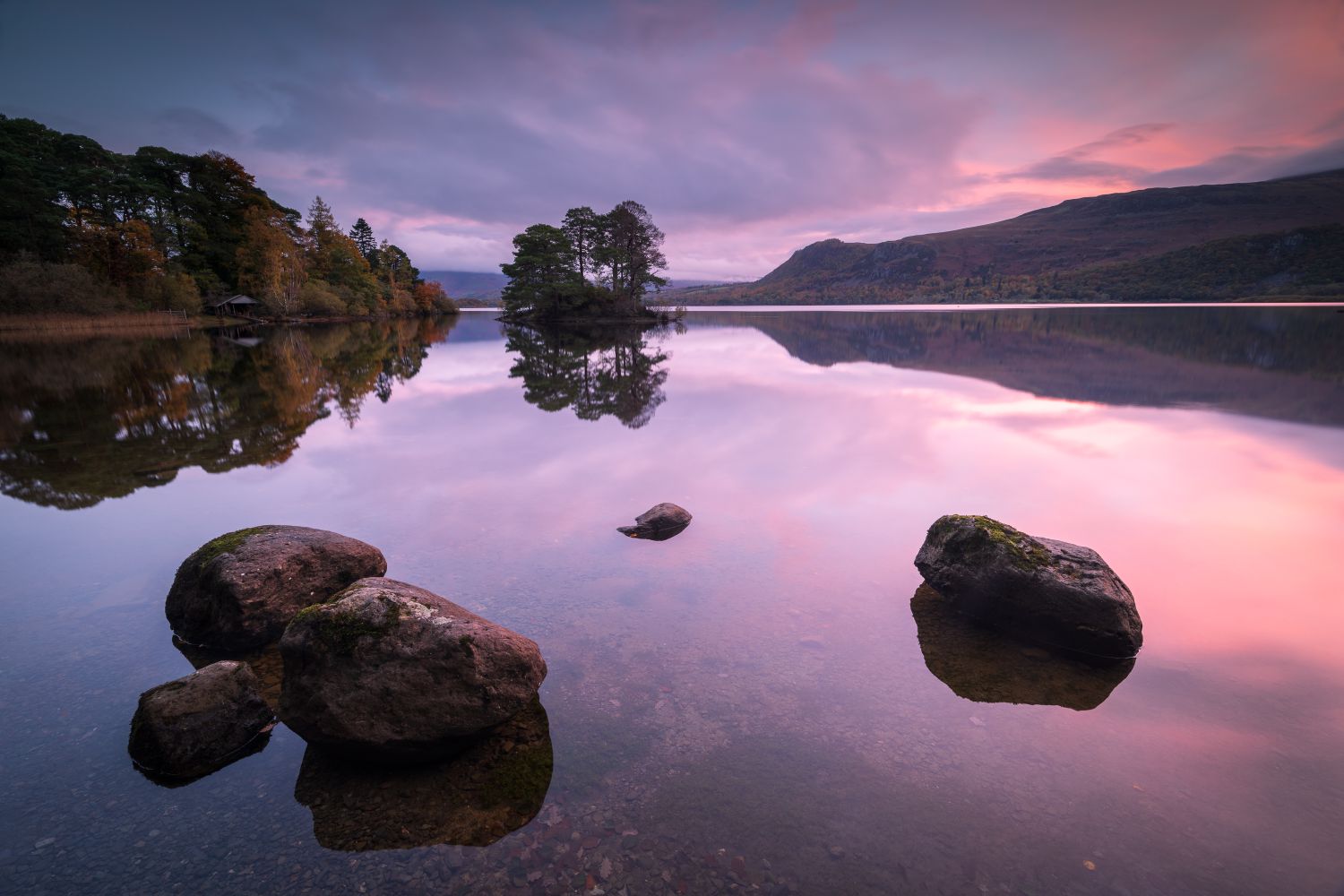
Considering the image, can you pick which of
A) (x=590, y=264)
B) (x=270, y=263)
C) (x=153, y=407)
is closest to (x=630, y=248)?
(x=590, y=264)

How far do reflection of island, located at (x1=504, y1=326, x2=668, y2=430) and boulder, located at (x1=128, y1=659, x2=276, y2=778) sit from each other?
53.8ft

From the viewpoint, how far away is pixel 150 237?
7512 centimetres

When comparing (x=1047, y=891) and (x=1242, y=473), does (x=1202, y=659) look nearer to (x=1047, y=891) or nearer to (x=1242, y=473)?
(x=1047, y=891)

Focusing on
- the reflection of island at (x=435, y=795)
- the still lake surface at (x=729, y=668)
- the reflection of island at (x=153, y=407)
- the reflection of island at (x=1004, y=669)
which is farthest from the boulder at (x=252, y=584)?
the reflection of island at (x=1004, y=669)

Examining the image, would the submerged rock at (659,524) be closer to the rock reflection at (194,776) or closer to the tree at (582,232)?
the rock reflection at (194,776)

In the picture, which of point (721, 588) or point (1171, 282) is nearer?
point (721, 588)

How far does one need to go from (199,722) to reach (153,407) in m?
25.6

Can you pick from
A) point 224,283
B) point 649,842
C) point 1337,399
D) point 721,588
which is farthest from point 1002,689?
point 224,283

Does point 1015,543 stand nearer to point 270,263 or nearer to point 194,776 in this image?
point 194,776

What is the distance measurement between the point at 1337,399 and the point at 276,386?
53.5m

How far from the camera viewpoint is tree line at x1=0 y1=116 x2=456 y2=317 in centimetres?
6525

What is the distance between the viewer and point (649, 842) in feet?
16.6

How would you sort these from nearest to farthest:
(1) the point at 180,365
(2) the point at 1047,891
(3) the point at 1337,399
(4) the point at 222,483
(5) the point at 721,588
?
(2) the point at 1047,891, (5) the point at 721,588, (4) the point at 222,483, (3) the point at 1337,399, (1) the point at 180,365

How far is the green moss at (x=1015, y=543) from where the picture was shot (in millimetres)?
8656
